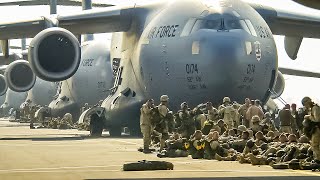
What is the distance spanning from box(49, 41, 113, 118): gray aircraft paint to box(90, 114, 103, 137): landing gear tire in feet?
13.4

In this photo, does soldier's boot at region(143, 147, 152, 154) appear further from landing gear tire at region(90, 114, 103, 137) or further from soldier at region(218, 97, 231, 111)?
landing gear tire at region(90, 114, 103, 137)

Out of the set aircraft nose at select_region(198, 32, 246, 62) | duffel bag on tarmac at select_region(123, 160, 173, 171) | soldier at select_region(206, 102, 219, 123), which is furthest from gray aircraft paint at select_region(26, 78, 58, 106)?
duffel bag on tarmac at select_region(123, 160, 173, 171)

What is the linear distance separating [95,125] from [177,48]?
5390 mm

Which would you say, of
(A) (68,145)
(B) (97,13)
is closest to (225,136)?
(A) (68,145)

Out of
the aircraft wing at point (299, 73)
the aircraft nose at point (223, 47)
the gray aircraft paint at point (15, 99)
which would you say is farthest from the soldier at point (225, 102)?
the gray aircraft paint at point (15, 99)

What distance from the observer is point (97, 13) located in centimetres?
2459

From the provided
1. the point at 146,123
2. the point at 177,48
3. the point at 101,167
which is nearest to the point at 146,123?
the point at 146,123

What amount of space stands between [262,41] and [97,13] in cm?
569

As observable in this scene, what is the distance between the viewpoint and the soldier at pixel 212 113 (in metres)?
19.8

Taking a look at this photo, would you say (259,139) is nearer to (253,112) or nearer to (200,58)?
(253,112)

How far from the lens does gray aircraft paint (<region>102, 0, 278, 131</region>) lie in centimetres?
2092

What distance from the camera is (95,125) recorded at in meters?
25.7

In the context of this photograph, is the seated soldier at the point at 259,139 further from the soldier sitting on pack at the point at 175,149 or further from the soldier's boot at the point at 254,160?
the soldier sitting on pack at the point at 175,149

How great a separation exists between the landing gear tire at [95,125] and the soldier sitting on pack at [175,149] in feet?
27.8
